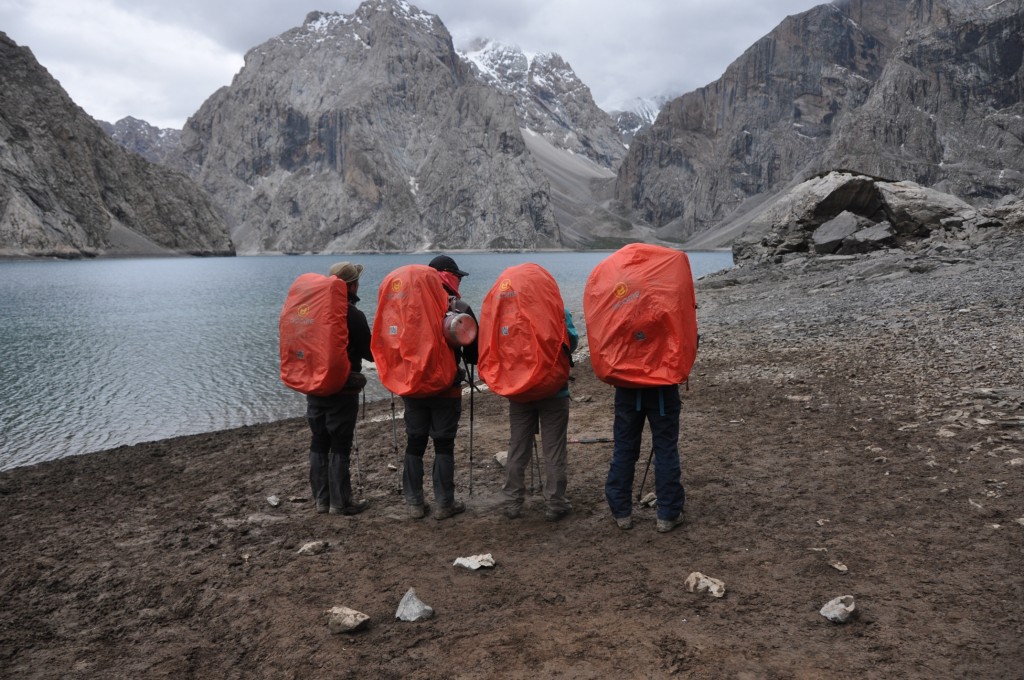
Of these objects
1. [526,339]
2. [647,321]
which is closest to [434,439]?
[526,339]

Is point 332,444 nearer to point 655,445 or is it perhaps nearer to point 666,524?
point 655,445

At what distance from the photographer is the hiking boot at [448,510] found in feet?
22.0

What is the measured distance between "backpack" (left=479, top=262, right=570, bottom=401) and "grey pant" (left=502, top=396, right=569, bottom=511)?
0.29 meters

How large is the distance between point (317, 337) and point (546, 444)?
2.59 m

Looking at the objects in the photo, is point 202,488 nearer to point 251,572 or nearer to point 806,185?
point 251,572

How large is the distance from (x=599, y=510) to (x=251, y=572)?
3269mm

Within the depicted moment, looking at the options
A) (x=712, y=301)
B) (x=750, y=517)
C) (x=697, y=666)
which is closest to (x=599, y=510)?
(x=750, y=517)

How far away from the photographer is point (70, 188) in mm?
142000

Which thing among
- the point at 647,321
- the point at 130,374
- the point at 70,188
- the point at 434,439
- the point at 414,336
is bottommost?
the point at 130,374

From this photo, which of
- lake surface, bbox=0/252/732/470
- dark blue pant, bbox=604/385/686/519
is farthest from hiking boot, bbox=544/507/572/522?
lake surface, bbox=0/252/732/470

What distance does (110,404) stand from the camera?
1800cm

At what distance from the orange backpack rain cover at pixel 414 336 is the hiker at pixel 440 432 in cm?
17

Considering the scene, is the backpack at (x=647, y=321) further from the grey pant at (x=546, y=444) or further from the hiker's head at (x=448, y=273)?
the hiker's head at (x=448, y=273)

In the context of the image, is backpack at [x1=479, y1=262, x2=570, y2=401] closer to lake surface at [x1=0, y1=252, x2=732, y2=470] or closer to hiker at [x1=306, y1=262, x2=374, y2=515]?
hiker at [x1=306, y1=262, x2=374, y2=515]
